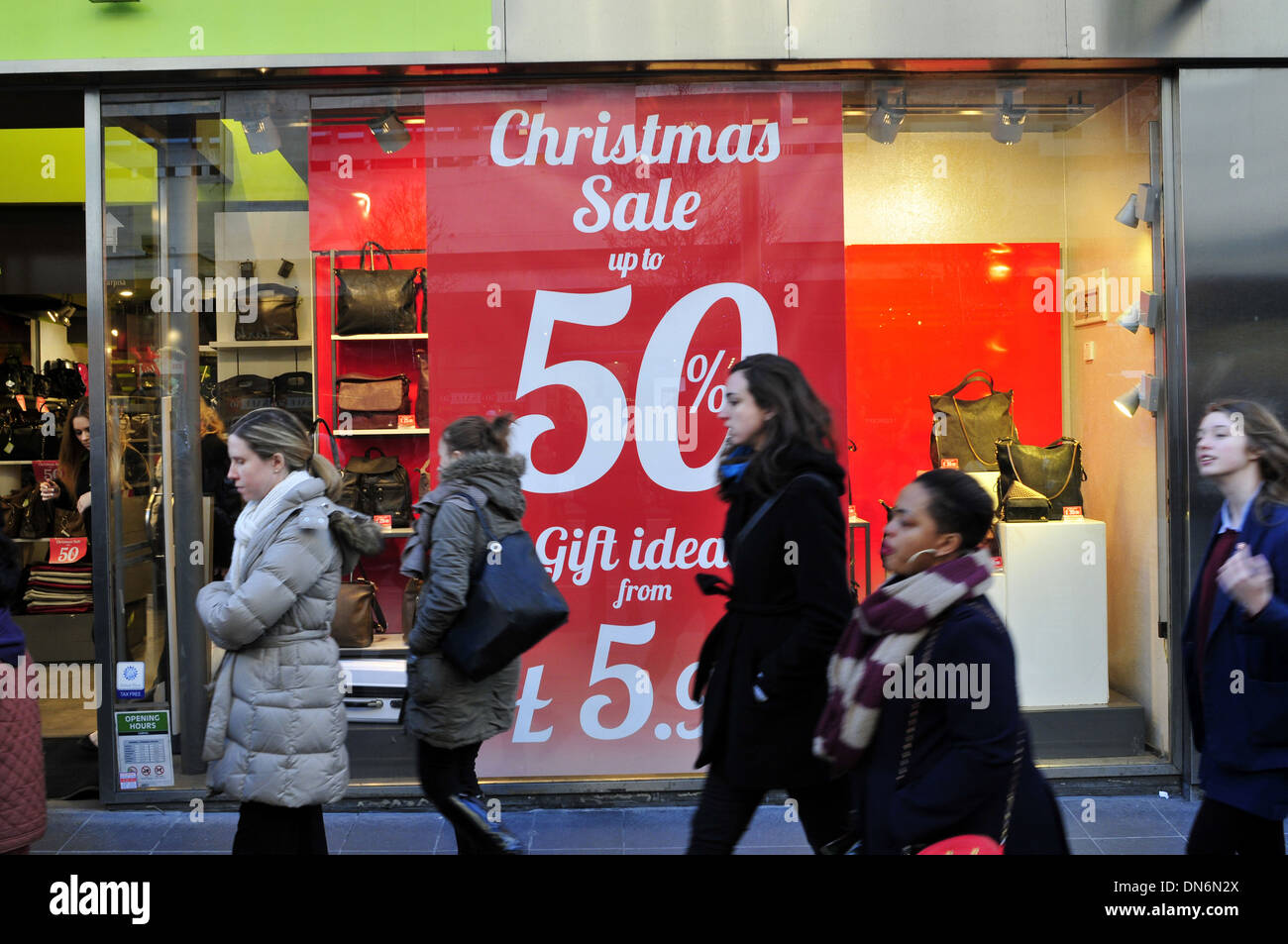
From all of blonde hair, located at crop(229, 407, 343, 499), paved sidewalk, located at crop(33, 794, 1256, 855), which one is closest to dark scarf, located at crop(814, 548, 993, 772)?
blonde hair, located at crop(229, 407, 343, 499)

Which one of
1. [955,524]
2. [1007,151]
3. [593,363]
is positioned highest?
[1007,151]

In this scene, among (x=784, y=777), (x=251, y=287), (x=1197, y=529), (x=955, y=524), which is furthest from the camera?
(x=251, y=287)

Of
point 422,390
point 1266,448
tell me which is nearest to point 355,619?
point 422,390

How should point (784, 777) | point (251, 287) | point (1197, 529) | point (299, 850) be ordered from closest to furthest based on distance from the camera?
point (784, 777) → point (299, 850) → point (1197, 529) → point (251, 287)

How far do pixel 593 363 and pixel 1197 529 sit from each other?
2888 millimetres

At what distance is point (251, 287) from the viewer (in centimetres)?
519

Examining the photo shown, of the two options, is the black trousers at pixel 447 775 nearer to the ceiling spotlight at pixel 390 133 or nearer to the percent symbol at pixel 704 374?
the percent symbol at pixel 704 374

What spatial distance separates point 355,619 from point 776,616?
9.30 ft

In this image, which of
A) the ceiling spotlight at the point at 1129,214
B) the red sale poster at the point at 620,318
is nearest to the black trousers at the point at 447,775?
the red sale poster at the point at 620,318

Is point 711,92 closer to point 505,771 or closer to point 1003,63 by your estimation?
point 1003,63

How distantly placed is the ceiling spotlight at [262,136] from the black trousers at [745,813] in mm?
3708

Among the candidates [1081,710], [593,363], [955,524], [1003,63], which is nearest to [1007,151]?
[1003,63]

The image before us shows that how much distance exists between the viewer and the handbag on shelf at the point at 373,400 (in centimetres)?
557

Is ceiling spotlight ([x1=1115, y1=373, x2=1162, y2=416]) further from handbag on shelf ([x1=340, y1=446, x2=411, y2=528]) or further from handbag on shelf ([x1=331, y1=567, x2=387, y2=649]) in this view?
handbag on shelf ([x1=331, y1=567, x2=387, y2=649])
